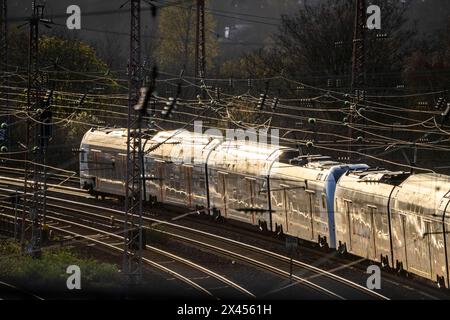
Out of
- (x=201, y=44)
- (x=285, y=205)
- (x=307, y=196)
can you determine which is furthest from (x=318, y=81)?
(x=307, y=196)

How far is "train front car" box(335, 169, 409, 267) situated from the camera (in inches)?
792

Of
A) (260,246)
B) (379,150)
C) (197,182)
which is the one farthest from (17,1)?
(260,246)

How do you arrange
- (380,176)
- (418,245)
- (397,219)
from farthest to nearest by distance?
1. (380,176)
2. (397,219)
3. (418,245)

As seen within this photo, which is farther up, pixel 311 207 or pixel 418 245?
pixel 311 207

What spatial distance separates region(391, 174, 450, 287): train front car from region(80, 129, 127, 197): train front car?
14379mm

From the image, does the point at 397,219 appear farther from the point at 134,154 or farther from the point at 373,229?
the point at 134,154

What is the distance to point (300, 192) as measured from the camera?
2389 centimetres

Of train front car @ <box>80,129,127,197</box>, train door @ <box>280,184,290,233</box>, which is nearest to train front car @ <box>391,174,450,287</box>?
train door @ <box>280,184,290,233</box>

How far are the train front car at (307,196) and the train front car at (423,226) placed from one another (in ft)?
10.3

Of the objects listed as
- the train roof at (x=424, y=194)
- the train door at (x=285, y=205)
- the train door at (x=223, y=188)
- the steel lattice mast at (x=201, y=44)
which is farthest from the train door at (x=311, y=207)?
the steel lattice mast at (x=201, y=44)

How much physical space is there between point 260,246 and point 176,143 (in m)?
6.77

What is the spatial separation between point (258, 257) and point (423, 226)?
6312 millimetres

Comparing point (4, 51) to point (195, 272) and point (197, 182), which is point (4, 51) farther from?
point (195, 272)

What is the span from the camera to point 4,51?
36.4m
